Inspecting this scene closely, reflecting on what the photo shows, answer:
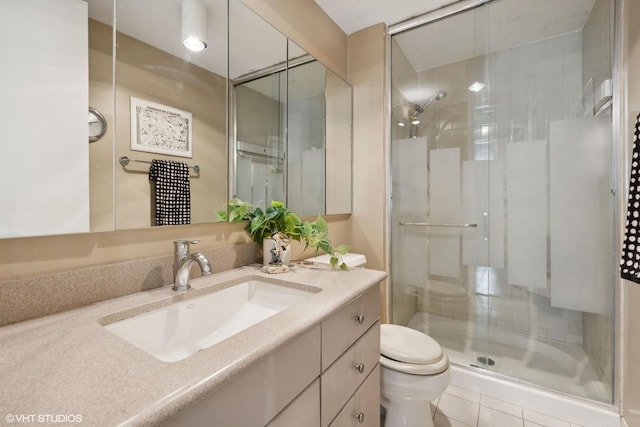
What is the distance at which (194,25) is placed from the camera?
43.8 inches

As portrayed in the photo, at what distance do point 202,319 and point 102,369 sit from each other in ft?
1.49

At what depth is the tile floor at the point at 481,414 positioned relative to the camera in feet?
4.92

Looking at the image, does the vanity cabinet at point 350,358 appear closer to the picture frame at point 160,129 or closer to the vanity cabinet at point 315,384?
the vanity cabinet at point 315,384

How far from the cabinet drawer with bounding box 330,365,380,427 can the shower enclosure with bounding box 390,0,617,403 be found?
3.57 ft

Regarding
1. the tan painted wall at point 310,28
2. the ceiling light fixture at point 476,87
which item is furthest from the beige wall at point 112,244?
the ceiling light fixture at point 476,87

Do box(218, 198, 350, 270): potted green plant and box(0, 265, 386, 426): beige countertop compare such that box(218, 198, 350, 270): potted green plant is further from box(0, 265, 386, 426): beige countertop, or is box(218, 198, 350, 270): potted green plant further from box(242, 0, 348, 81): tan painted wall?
box(242, 0, 348, 81): tan painted wall

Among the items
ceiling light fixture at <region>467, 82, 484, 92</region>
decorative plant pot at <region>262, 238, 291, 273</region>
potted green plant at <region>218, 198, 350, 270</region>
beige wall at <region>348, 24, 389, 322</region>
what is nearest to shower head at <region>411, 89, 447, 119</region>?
ceiling light fixture at <region>467, 82, 484, 92</region>

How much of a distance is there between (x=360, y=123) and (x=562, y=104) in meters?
1.24

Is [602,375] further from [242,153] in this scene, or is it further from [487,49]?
[242,153]

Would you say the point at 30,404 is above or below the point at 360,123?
below

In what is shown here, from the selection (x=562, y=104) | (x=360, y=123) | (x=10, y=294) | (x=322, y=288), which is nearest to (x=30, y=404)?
(x=10, y=294)

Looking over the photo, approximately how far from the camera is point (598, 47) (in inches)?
62.7

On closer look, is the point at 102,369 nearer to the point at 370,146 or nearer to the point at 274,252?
the point at 274,252

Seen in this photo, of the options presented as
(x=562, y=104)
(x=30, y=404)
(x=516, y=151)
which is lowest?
(x=30, y=404)
